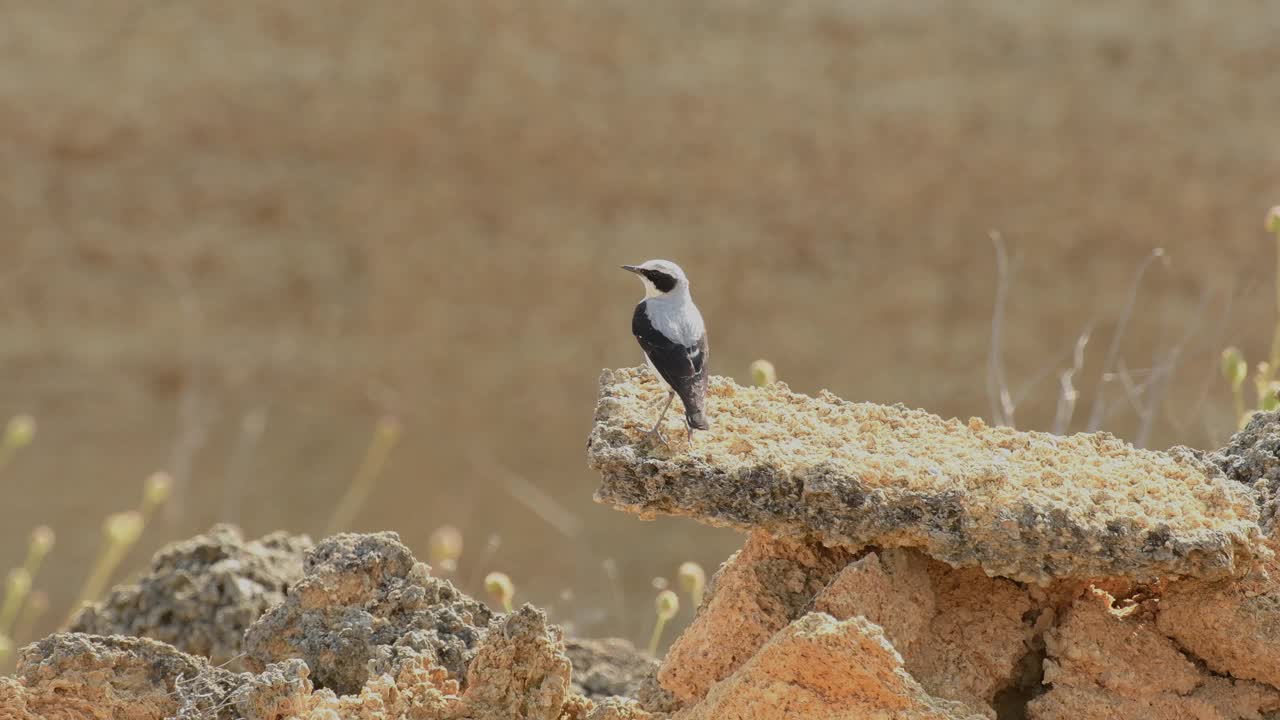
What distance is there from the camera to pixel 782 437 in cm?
275

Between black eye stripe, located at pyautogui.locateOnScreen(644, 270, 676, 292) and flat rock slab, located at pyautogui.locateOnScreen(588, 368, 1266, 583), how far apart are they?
0.63 m

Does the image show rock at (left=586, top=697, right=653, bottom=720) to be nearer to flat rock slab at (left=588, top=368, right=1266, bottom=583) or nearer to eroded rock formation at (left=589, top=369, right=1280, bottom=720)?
eroded rock formation at (left=589, top=369, right=1280, bottom=720)

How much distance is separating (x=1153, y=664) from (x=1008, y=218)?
1047cm

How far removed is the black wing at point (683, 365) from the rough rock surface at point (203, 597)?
3.76ft

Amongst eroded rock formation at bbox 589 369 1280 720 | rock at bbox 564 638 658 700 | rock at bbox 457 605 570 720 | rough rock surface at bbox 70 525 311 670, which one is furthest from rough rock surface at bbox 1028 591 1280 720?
rough rock surface at bbox 70 525 311 670

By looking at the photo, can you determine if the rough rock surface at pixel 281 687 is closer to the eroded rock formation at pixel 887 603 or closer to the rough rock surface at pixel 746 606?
the eroded rock formation at pixel 887 603

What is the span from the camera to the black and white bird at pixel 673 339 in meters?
2.77

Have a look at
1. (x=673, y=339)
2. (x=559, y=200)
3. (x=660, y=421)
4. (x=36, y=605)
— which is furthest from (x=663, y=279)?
(x=559, y=200)

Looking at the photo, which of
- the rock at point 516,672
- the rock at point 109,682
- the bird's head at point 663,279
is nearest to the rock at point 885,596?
the rock at point 516,672

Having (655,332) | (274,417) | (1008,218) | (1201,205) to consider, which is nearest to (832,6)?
(1008,218)

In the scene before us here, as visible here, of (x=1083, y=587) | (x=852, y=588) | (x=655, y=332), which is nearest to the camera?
(x=852, y=588)

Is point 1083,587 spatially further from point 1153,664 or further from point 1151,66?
point 1151,66

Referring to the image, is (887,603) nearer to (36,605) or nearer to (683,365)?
(683,365)

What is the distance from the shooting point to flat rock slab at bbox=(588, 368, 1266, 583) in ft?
8.18
